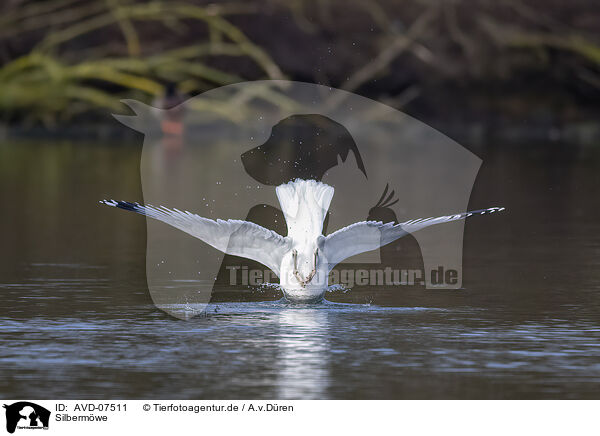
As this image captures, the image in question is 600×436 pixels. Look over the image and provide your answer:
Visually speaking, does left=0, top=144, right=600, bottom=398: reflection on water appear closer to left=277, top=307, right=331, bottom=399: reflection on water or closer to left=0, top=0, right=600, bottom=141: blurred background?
left=277, top=307, right=331, bottom=399: reflection on water

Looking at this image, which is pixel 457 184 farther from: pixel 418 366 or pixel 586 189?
pixel 418 366

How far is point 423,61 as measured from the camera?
2784 cm

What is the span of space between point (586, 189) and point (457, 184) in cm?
159

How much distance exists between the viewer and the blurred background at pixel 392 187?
7.21 metres

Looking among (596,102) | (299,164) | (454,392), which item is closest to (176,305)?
(454,392)

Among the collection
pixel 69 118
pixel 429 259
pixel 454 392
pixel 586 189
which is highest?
pixel 69 118

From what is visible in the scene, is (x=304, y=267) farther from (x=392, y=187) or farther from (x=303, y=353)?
(x=392, y=187)
